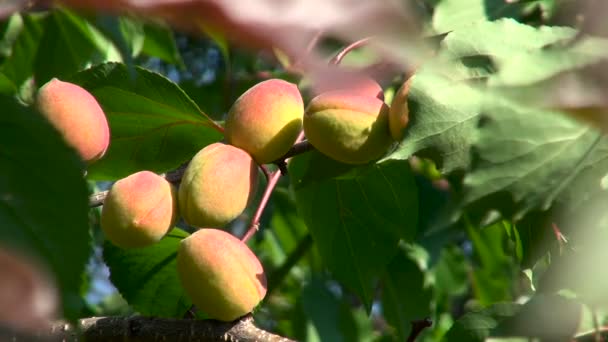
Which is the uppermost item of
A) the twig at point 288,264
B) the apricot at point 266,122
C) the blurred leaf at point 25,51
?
the apricot at point 266,122

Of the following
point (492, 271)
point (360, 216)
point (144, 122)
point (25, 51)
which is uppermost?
point (144, 122)

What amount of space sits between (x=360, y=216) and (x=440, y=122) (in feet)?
0.87

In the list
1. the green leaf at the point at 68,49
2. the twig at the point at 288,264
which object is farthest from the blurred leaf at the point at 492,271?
the green leaf at the point at 68,49

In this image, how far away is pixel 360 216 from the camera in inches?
40.3

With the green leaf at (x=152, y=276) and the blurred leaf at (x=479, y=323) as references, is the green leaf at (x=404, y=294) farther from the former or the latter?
Result: the blurred leaf at (x=479, y=323)

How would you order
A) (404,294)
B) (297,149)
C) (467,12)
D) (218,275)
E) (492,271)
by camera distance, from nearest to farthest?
(218,275), (297,149), (467,12), (404,294), (492,271)

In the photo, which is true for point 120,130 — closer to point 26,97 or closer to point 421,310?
point 26,97

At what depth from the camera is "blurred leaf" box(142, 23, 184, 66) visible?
181 centimetres

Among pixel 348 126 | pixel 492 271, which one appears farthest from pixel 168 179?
pixel 492 271

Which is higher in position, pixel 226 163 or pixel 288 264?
pixel 226 163

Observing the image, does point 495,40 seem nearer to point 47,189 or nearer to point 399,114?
point 399,114

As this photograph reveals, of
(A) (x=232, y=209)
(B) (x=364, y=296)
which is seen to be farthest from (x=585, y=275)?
(B) (x=364, y=296)

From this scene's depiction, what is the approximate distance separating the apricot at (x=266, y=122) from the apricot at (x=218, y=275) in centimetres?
9

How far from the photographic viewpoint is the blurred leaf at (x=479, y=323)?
0.78m
